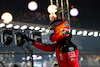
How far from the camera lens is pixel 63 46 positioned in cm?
354

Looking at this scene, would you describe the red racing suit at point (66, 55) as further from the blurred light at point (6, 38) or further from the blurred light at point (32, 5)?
the blurred light at point (32, 5)

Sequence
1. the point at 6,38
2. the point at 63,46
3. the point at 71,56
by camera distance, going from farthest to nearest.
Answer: the point at 6,38 → the point at 63,46 → the point at 71,56

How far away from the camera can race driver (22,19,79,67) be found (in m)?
3.46

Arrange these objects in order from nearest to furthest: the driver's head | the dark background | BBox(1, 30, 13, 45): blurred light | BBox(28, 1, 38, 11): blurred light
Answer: the driver's head, BBox(1, 30, 13, 45): blurred light, BBox(28, 1, 38, 11): blurred light, the dark background

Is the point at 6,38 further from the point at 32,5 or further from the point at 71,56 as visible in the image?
the point at 32,5

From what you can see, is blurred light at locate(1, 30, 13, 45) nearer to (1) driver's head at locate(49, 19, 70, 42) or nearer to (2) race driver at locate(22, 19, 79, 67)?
(2) race driver at locate(22, 19, 79, 67)

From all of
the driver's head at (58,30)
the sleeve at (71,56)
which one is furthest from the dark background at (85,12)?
the sleeve at (71,56)

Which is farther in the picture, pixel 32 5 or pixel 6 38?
pixel 32 5

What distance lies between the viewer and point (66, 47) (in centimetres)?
349

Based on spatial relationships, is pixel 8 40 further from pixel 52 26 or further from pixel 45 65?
pixel 45 65

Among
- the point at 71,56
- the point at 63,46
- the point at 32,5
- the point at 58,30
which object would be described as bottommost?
the point at 71,56

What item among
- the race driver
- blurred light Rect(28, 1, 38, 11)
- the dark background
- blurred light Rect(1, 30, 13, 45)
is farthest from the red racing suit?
the dark background

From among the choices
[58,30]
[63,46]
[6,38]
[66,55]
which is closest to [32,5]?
[6,38]

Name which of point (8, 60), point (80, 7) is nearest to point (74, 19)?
point (80, 7)
